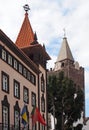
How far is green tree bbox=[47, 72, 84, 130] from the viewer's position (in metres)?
79.5

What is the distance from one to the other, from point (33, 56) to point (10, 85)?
14.4 m

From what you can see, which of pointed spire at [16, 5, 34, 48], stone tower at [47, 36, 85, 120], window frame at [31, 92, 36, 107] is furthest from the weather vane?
stone tower at [47, 36, 85, 120]

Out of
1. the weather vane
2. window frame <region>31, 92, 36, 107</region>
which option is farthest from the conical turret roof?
window frame <region>31, 92, 36, 107</region>

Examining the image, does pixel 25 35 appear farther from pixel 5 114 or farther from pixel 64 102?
pixel 5 114

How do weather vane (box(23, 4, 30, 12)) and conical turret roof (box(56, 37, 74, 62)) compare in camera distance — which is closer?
weather vane (box(23, 4, 30, 12))

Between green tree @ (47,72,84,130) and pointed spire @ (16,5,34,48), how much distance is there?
53.7 feet

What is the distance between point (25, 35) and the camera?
215 ft

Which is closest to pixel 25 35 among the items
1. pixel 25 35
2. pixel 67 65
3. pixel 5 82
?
pixel 25 35

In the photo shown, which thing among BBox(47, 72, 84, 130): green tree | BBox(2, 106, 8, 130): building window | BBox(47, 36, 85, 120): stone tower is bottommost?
BBox(2, 106, 8, 130): building window

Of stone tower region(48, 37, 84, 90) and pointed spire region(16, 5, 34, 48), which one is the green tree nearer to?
pointed spire region(16, 5, 34, 48)

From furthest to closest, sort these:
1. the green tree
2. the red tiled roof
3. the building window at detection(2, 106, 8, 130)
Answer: the green tree < the red tiled roof < the building window at detection(2, 106, 8, 130)

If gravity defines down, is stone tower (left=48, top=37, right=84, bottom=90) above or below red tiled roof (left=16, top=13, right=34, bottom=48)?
above

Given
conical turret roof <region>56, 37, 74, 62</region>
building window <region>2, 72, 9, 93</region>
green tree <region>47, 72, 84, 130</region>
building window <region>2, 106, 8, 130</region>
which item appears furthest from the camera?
conical turret roof <region>56, 37, 74, 62</region>

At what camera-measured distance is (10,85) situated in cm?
4781
